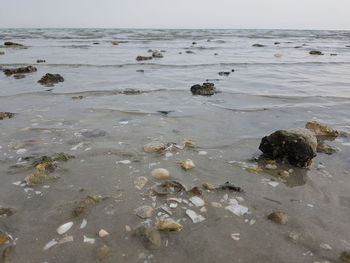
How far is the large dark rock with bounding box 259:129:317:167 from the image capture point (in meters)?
3.98

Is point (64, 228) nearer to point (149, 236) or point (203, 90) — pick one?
point (149, 236)

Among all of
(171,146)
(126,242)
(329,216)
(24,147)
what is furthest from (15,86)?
(329,216)

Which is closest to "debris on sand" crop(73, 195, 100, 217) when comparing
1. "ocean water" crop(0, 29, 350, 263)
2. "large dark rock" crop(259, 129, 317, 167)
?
"ocean water" crop(0, 29, 350, 263)

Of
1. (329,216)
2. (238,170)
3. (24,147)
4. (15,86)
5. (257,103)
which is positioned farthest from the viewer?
(15,86)

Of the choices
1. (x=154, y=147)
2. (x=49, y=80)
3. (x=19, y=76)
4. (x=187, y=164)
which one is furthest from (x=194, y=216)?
(x=19, y=76)

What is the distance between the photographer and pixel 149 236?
2.71 metres

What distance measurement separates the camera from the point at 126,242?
8.79 feet

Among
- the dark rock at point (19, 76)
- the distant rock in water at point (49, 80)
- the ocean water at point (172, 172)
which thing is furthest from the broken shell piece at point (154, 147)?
the dark rock at point (19, 76)

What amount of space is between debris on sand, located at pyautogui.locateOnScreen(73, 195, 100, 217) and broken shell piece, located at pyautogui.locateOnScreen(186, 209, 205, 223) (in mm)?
→ 945

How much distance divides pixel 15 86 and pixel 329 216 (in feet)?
28.6

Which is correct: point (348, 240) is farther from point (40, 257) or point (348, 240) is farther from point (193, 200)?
point (40, 257)

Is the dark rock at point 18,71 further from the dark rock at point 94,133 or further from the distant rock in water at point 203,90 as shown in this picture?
the dark rock at point 94,133

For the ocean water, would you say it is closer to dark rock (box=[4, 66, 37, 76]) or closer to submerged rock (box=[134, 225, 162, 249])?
submerged rock (box=[134, 225, 162, 249])

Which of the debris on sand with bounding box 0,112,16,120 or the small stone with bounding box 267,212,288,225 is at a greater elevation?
the debris on sand with bounding box 0,112,16,120
